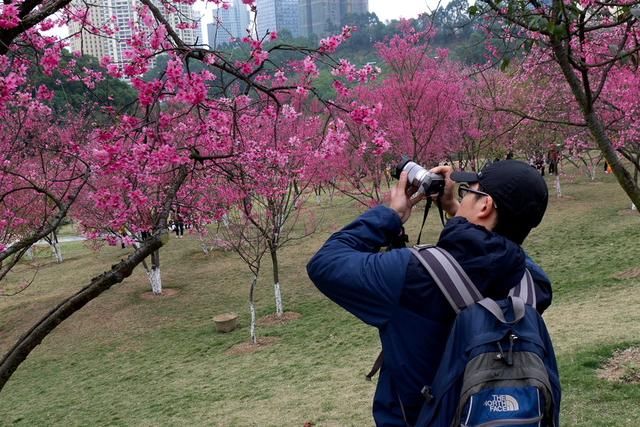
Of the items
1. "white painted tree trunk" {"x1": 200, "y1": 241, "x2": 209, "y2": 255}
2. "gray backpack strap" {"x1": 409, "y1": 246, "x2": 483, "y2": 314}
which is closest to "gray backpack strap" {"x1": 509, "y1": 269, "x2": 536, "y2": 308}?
"gray backpack strap" {"x1": 409, "y1": 246, "x2": 483, "y2": 314}

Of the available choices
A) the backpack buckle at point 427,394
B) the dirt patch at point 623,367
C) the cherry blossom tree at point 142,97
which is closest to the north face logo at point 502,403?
the backpack buckle at point 427,394

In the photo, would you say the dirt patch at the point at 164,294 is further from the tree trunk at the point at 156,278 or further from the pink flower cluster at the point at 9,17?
the pink flower cluster at the point at 9,17

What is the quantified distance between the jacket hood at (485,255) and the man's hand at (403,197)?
0.22 metres

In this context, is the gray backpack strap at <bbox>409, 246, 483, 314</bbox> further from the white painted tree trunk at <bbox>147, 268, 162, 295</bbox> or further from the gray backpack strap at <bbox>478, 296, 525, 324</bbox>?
the white painted tree trunk at <bbox>147, 268, 162, 295</bbox>

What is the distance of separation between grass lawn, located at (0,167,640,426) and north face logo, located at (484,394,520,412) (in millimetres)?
3172

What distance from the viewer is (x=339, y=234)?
1.49m

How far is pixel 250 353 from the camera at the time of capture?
906 centimetres

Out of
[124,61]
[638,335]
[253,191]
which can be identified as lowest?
[638,335]

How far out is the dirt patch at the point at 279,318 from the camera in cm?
1057

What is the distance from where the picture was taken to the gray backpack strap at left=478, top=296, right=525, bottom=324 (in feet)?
4.24

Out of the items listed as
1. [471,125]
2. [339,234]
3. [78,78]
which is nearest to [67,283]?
[78,78]

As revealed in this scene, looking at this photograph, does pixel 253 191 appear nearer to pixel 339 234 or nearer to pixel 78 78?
pixel 78 78

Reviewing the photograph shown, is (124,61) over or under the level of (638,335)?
over

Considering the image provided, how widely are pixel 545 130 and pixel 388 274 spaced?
20212 millimetres
